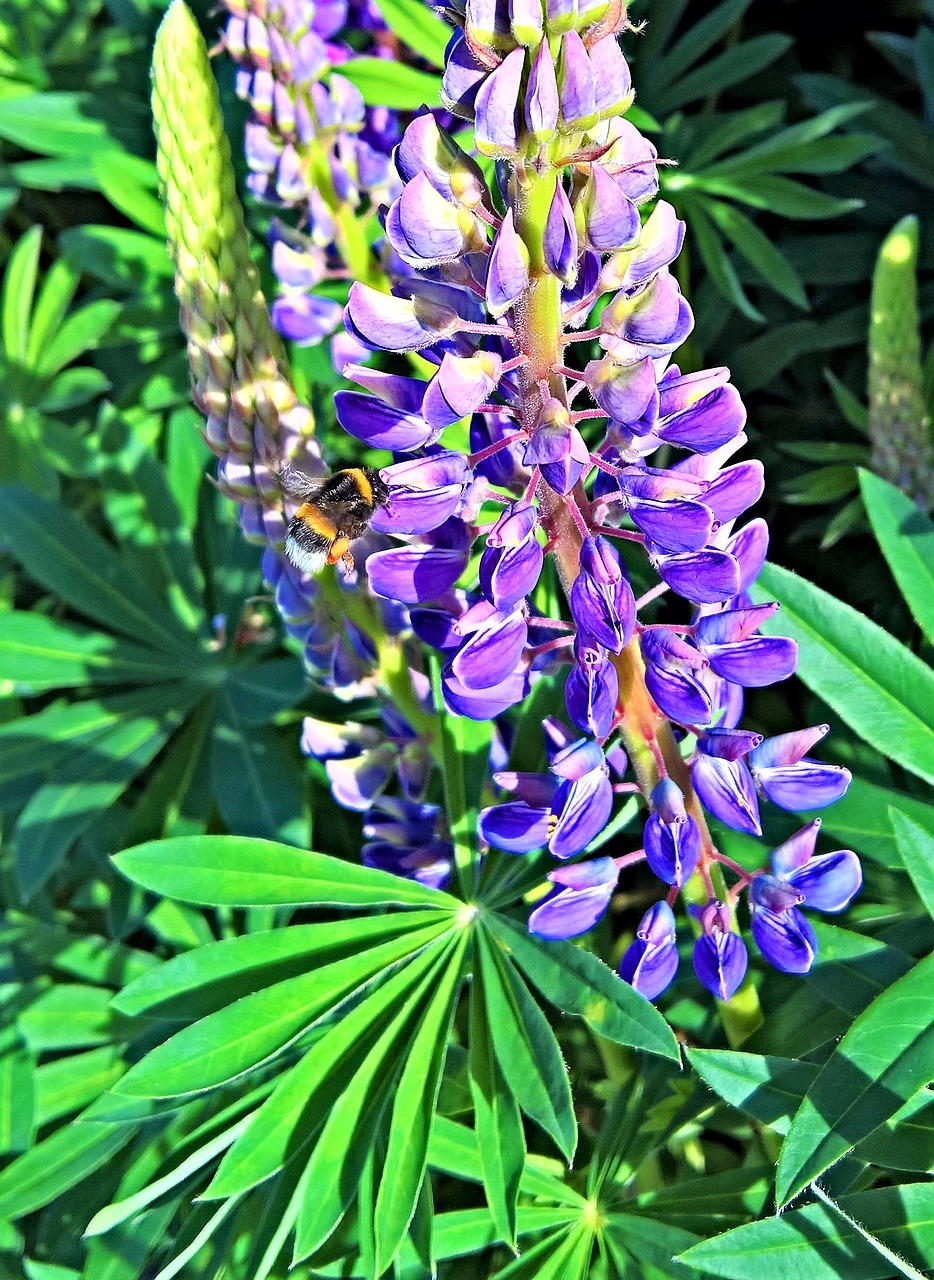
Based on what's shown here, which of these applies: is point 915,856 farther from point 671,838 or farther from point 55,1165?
point 55,1165

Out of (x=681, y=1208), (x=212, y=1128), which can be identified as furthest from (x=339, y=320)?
(x=681, y=1208)

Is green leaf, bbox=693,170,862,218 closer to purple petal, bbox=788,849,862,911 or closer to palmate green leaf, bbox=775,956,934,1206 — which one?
purple petal, bbox=788,849,862,911

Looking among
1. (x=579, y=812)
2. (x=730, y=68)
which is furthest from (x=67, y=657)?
(x=730, y=68)

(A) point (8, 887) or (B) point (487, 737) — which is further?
(A) point (8, 887)

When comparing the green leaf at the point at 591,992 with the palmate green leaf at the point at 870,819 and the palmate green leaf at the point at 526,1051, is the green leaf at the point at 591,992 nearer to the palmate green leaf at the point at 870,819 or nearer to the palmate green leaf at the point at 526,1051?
the palmate green leaf at the point at 526,1051

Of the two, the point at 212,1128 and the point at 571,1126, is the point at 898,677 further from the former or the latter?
the point at 212,1128

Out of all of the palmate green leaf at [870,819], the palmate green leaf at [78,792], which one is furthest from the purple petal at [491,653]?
the palmate green leaf at [78,792]
